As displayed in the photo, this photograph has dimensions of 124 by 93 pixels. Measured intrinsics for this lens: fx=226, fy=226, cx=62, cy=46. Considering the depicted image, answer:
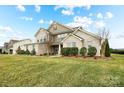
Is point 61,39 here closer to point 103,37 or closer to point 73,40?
point 73,40

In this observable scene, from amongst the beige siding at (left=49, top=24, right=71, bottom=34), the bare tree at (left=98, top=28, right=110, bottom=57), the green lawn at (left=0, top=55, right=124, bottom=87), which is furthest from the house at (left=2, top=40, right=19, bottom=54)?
the bare tree at (left=98, top=28, right=110, bottom=57)

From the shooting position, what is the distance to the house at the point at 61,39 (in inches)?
322

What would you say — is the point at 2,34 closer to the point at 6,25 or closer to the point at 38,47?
the point at 6,25

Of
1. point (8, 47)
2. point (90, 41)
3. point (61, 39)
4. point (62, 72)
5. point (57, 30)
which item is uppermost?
point (57, 30)

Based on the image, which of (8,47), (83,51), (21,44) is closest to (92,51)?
(83,51)

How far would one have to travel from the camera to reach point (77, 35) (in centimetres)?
919

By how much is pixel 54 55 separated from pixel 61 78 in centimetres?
238

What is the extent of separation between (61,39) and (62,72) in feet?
14.8

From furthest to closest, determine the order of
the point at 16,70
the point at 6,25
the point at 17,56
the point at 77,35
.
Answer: the point at 77,35
the point at 17,56
the point at 6,25
the point at 16,70

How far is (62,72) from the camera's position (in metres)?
6.13

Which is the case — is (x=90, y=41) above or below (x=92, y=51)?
→ above

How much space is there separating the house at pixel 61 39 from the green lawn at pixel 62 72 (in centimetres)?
105

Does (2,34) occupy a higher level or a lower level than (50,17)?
lower

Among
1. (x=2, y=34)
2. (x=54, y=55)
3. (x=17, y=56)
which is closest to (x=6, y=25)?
(x=2, y=34)
